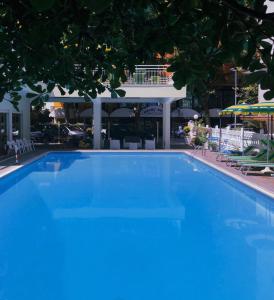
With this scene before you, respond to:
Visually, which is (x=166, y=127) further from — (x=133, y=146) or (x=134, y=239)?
(x=134, y=239)

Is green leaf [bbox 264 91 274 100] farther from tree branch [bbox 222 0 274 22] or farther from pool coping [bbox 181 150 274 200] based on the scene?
pool coping [bbox 181 150 274 200]

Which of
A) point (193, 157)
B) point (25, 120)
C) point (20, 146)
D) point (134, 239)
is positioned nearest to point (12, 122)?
point (20, 146)

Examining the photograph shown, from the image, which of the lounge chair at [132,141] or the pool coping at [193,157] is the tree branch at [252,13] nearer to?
the pool coping at [193,157]

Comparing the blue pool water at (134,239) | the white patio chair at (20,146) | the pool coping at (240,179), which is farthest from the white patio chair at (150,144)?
the blue pool water at (134,239)

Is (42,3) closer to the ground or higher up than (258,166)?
higher up

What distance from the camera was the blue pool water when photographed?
21.9 ft

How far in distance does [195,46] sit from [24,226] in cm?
856

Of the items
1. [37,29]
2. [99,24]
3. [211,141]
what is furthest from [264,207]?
[211,141]

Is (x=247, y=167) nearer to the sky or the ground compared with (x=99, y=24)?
nearer to the ground

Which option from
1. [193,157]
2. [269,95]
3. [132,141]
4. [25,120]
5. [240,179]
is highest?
[25,120]

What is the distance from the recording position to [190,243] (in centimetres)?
893

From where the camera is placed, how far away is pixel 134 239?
915 centimetres

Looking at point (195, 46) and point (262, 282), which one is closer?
point (195, 46)

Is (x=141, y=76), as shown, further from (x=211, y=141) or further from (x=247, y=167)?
(x=247, y=167)
